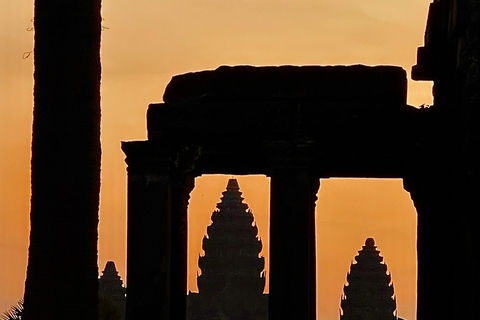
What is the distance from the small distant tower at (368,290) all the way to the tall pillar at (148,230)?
8922 centimetres

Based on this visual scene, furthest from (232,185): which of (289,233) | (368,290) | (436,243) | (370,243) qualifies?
(289,233)

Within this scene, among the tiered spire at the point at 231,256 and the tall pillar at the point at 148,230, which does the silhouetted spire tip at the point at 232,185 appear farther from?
the tall pillar at the point at 148,230

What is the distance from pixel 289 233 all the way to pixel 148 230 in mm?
2054

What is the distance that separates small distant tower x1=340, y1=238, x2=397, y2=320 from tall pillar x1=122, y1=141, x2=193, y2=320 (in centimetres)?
8922

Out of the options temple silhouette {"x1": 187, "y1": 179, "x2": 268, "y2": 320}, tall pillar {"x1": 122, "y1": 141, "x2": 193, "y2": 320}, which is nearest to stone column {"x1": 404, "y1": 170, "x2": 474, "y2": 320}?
tall pillar {"x1": 122, "y1": 141, "x2": 193, "y2": 320}

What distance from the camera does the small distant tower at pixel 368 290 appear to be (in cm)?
11688

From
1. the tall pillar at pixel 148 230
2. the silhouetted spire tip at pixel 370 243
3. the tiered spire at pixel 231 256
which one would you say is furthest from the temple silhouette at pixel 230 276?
the tall pillar at pixel 148 230

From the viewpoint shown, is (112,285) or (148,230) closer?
(148,230)

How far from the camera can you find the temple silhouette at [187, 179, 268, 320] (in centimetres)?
12381

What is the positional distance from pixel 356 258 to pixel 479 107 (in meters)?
97.2

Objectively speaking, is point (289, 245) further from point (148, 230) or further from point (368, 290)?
point (368, 290)

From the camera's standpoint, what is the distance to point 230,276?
413 ft

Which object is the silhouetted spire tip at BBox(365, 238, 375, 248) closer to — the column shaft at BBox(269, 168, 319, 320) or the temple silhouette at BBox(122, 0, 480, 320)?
the temple silhouette at BBox(122, 0, 480, 320)

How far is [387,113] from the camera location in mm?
27328
